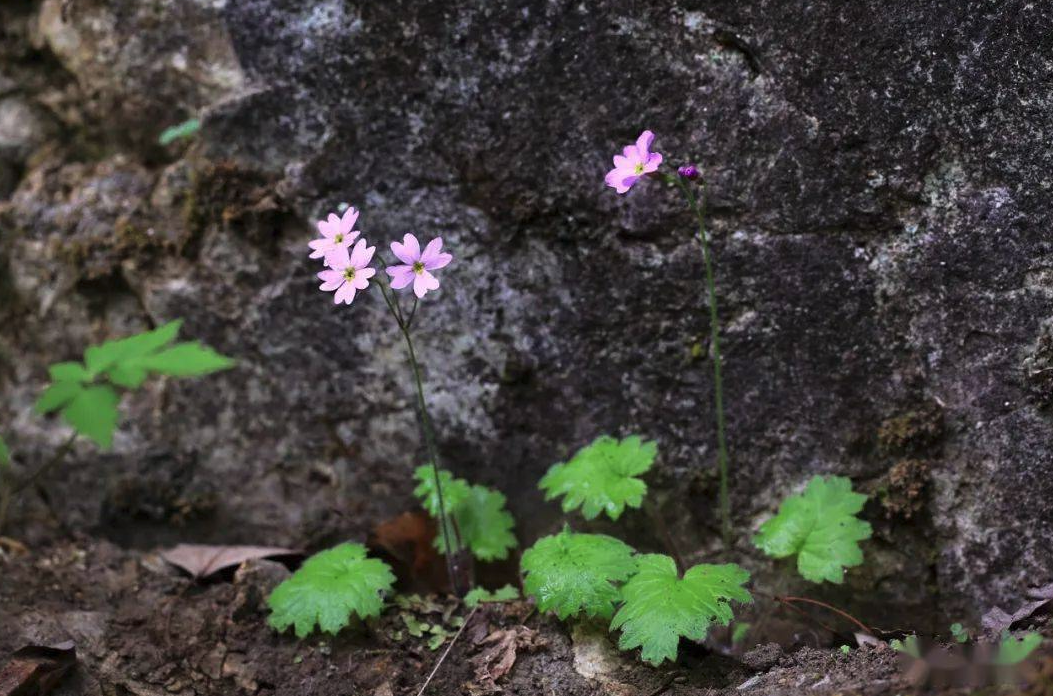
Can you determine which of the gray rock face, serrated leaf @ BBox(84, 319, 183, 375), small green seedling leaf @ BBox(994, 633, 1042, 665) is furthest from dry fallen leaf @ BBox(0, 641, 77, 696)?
small green seedling leaf @ BBox(994, 633, 1042, 665)

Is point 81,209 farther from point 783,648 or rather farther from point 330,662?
point 783,648

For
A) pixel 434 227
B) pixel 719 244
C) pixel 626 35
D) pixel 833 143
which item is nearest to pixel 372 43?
pixel 434 227

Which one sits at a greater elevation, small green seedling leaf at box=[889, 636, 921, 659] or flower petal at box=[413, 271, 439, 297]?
flower petal at box=[413, 271, 439, 297]

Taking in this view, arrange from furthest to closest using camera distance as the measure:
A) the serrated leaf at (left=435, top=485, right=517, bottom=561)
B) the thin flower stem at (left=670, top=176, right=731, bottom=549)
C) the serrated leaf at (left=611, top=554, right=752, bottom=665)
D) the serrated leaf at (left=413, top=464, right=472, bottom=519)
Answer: the serrated leaf at (left=435, top=485, right=517, bottom=561) < the serrated leaf at (left=413, top=464, right=472, bottom=519) < the thin flower stem at (left=670, top=176, right=731, bottom=549) < the serrated leaf at (left=611, top=554, right=752, bottom=665)

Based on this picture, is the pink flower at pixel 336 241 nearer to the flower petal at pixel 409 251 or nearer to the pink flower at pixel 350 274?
the pink flower at pixel 350 274

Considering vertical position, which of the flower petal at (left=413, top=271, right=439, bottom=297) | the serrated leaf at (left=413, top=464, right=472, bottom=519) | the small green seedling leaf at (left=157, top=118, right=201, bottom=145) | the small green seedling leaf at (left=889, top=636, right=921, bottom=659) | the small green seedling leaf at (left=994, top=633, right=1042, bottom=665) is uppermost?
the small green seedling leaf at (left=157, top=118, right=201, bottom=145)

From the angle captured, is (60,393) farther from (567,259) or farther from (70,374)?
(567,259)

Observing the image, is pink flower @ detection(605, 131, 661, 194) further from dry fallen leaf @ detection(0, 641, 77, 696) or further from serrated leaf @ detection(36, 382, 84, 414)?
dry fallen leaf @ detection(0, 641, 77, 696)
